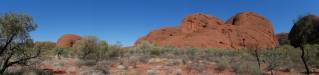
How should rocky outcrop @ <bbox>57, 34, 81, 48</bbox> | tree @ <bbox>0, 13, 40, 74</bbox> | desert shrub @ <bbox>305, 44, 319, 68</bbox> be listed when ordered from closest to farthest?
1. tree @ <bbox>0, 13, 40, 74</bbox>
2. desert shrub @ <bbox>305, 44, 319, 68</bbox>
3. rocky outcrop @ <bbox>57, 34, 81, 48</bbox>

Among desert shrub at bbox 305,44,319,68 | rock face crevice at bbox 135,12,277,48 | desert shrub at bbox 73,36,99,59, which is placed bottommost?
desert shrub at bbox 305,44,319,68

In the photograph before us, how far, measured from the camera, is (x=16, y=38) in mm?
14250

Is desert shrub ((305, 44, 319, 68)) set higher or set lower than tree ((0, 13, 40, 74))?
lower

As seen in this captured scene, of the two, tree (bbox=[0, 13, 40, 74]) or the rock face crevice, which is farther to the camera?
the rock face crevice

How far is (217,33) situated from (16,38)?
49436 millimetres

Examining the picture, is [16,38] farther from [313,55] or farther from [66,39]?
[66,39]

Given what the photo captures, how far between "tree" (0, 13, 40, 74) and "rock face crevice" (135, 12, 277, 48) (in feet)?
140

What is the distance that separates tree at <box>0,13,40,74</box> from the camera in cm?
1364

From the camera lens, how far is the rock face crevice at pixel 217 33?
5856cm

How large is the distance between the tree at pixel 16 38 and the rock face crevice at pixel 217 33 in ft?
140

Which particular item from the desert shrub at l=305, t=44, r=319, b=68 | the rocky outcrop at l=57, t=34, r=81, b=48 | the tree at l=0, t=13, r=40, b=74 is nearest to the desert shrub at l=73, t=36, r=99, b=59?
the tree at l=0, t=13, r=40, b=74

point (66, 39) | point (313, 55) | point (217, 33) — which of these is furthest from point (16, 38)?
point (66, 39)

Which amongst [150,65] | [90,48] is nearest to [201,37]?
[90,48]

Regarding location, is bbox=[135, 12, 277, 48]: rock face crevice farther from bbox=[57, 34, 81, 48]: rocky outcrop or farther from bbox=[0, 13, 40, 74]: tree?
bbox=[0, 13, 40, 74]: tree
